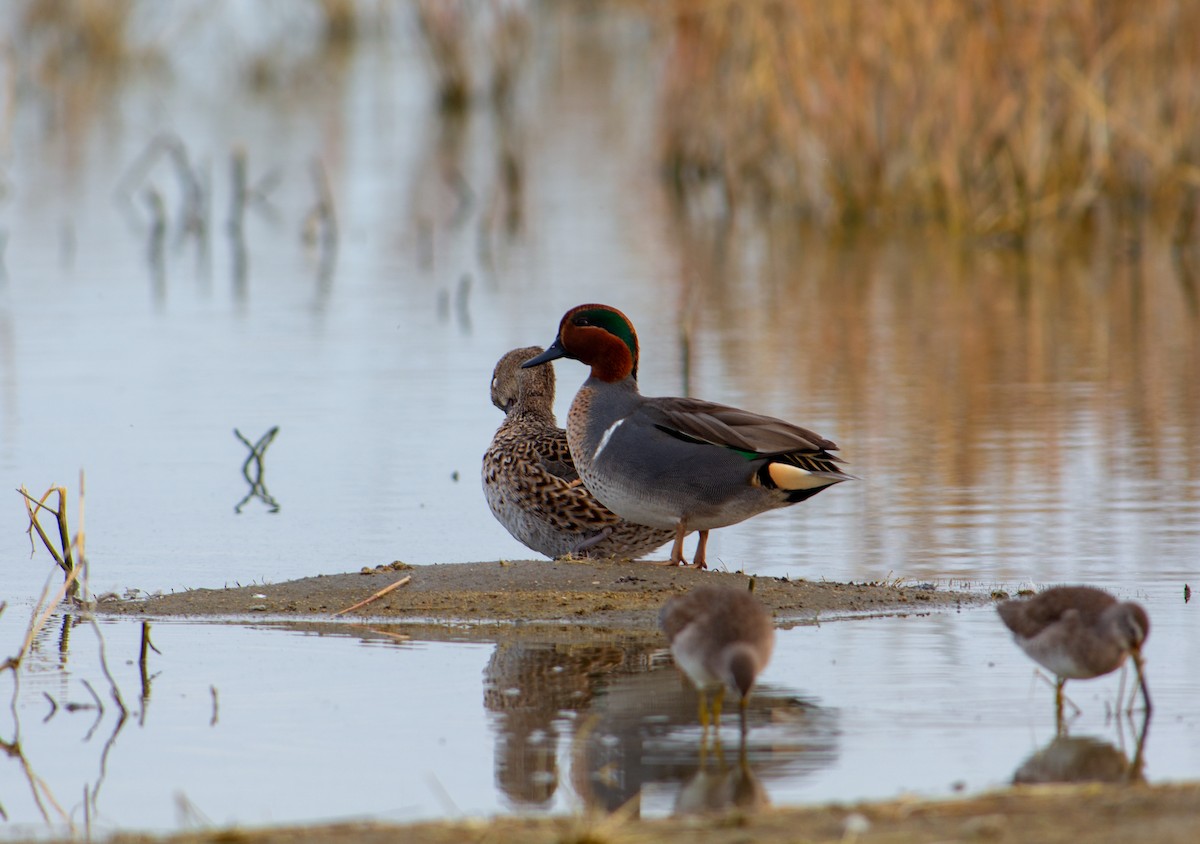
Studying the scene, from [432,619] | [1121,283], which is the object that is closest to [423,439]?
[432,619]

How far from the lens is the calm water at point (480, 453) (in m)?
5.00

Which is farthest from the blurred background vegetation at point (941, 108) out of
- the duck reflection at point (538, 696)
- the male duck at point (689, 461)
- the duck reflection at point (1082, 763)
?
the duck reflection at point (1082, 763)

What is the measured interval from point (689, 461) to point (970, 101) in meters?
9.63

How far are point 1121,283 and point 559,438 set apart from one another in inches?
321

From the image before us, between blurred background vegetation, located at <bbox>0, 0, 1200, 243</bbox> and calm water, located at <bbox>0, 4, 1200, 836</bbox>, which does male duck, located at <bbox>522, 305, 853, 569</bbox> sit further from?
blurred background vegetation, located at <bbox>0, 0, 1200, 243</bbox>

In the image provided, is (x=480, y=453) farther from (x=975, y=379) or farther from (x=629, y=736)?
(x=629, y=736)

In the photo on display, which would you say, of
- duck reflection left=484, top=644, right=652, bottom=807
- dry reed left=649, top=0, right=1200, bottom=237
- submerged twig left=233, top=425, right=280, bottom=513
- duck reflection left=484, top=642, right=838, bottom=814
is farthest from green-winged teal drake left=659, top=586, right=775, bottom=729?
dry reed left=649, top=0, right=1200, bottom=237

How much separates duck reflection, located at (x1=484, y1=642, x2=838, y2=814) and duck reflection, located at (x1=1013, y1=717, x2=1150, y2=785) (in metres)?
0.51

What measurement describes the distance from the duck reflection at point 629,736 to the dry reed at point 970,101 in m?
10.6

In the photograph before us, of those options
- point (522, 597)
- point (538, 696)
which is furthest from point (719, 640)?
point (522, 597)

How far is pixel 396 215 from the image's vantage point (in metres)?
19.4

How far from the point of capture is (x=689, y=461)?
698 cm

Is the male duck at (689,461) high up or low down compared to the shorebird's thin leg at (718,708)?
up

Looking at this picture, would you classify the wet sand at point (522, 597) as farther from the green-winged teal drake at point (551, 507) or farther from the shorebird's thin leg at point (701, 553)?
the green-winged teal drake at point (551, 507)
